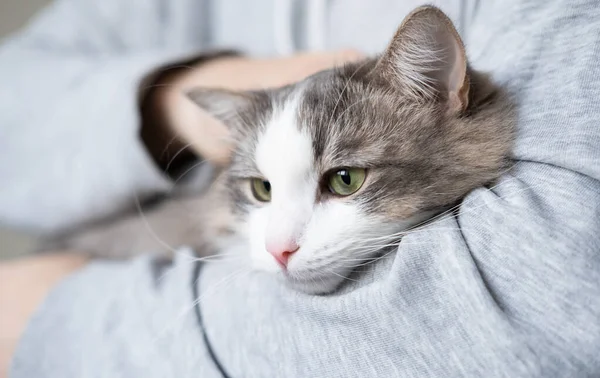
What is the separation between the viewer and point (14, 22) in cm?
210

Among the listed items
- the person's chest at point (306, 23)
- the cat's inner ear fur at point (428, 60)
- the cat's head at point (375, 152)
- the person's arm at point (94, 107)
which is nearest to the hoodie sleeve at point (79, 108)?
the person's arm at point (94, 107)

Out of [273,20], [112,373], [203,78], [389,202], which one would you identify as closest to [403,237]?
[389,202]

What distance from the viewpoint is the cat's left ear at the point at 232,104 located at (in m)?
0.89

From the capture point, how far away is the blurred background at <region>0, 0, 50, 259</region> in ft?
6.80

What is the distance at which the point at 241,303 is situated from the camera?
74 centimetres

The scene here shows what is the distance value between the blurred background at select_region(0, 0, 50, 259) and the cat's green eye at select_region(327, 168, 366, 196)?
1704 mm

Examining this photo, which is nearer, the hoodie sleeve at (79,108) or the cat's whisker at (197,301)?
the cat's whisker at (197,301)

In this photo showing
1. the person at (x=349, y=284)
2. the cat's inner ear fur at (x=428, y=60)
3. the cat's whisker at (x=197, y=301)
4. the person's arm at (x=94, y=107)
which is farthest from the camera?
the person's arm at (x=94, y=107)

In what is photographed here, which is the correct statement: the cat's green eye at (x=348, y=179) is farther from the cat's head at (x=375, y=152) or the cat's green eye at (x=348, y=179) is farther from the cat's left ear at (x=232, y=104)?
the cat's left ear at (x=232, y=104)

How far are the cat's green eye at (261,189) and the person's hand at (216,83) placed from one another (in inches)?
7.2

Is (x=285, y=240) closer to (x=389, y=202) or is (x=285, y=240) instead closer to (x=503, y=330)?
(x=389, y=202)

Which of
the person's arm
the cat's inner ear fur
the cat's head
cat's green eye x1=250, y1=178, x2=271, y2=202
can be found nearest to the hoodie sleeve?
the person's arm

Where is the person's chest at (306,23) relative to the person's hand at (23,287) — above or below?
above

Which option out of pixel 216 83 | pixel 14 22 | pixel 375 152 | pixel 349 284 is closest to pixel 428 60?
pixel 375 152
